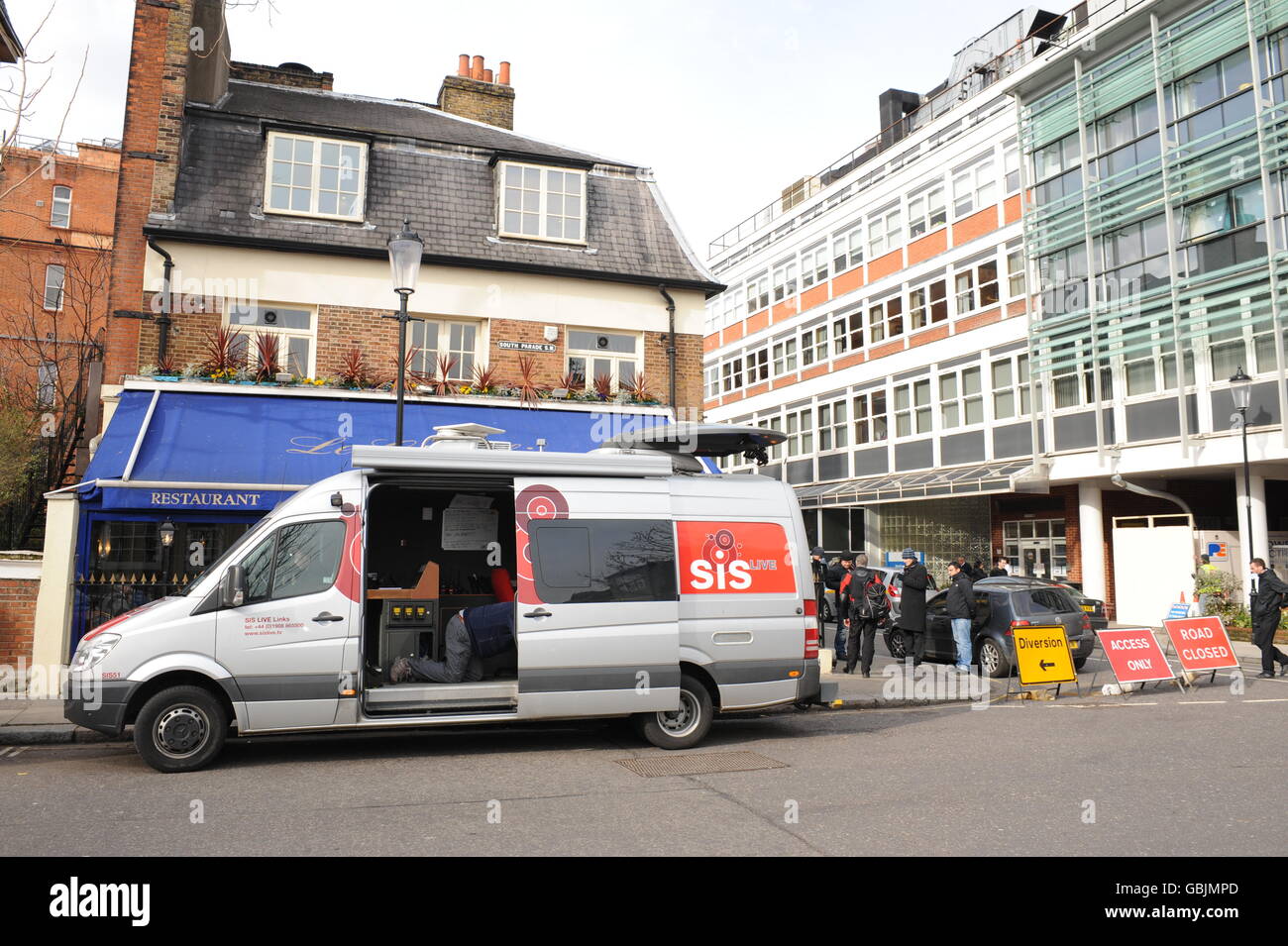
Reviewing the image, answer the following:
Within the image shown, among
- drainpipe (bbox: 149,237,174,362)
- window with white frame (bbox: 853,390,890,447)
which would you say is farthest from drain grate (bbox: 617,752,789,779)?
window with white frame (bbox: 853,390,890,447)

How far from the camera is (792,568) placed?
9219 mm

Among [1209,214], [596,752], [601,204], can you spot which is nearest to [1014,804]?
[596,752]

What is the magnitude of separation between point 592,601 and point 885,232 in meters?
27.5

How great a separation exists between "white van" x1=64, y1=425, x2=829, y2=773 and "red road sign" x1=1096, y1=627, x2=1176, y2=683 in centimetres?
572

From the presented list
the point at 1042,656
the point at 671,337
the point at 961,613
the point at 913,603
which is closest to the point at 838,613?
the point at 913,603

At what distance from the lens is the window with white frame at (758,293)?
4028 centimetres

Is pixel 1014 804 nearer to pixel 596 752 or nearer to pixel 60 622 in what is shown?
pixel 596 752

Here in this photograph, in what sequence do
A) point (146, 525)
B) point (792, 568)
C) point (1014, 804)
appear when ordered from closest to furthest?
point (1014, 804), point (792, 568), point (146, 525)

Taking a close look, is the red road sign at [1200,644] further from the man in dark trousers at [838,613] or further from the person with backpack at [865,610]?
the man in dark trousers at [838,613]

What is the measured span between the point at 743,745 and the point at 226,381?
10.1 meters

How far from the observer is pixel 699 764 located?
26.3ft

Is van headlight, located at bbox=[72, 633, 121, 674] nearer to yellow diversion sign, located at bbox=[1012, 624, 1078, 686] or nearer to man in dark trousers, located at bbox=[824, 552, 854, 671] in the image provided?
yellow diversion sign, located at bbox=[1012, 624, 1078, 686]

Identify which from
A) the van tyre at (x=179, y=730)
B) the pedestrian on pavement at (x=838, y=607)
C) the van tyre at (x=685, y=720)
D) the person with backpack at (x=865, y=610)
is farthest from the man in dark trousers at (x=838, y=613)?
the van tyre at (x=179, y=730)

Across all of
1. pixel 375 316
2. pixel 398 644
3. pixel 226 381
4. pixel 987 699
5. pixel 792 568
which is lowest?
pixel 987 699
